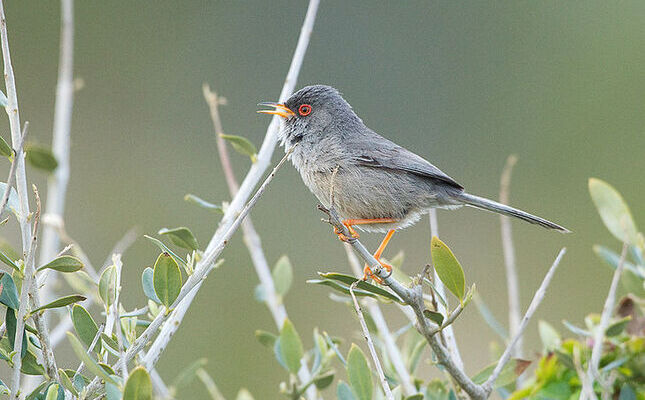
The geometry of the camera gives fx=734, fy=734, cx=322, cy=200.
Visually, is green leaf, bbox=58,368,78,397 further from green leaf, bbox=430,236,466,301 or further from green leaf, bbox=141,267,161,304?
green leaf, bbox=430,236,466,301

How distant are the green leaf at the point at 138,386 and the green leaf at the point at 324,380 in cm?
76

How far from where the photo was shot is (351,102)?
11.7 metres

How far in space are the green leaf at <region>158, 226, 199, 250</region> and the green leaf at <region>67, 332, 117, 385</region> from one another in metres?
0.57

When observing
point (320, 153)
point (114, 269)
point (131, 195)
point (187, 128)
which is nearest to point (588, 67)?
point (187, 128)

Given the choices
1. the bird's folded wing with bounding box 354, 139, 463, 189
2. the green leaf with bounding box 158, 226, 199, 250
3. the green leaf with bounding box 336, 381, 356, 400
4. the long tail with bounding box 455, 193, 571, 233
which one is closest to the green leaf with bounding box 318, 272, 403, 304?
the green leaf with bounding box 336, 381, 356, 400

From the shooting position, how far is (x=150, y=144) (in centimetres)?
1122

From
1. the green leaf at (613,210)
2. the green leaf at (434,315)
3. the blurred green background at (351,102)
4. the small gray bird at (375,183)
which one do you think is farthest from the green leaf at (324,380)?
the blurred green background at (351,102)

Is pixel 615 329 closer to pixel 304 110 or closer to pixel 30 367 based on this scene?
pixel 30 367

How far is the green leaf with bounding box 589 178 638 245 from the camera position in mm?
2791

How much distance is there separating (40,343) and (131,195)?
909 centimetres

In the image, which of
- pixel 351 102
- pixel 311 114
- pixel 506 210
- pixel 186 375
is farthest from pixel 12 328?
pixel 351 102

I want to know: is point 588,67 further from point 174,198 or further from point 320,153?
point 320,153

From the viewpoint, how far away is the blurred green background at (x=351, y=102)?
31.0 ft

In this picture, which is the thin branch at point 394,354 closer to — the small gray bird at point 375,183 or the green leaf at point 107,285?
the green leaf at point 107,285
